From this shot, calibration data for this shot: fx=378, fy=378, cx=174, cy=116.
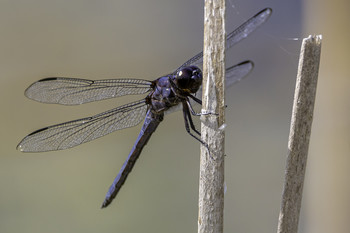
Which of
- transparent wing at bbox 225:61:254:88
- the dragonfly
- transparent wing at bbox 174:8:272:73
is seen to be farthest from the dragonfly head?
transparent wing at bbox 225:61:254:88

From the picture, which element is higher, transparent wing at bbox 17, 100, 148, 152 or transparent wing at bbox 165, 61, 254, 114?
transparent wing at bbox 165, 61, 254, 114

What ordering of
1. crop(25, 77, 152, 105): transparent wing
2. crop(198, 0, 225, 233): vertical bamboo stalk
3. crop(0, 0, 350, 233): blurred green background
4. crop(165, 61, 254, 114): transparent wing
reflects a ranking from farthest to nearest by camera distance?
crop(0, 0, 350, 233): blurred green background → crop(165, 61, 254, 114): transparent wing → crop(25, 77, 152, 105): transparent wing → crop(198, 0, 225, 233): vertical bamboo stalk

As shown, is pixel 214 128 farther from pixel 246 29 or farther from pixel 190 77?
pixel 246 29

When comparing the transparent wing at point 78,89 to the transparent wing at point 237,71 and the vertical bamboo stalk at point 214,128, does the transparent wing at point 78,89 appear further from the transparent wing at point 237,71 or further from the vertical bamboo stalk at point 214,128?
the vertical bamboo stalk at point 214,128

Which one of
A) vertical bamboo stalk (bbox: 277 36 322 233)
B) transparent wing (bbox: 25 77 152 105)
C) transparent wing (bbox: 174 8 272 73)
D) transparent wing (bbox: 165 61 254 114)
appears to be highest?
transparent wing (bbox: 174 8 272 73)

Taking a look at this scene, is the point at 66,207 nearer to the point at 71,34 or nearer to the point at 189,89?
the point at 71,34

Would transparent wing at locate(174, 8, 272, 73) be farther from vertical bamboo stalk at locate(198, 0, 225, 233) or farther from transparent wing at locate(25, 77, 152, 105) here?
vertical bamboo stalk at locate(198, 0, 225, 233)
